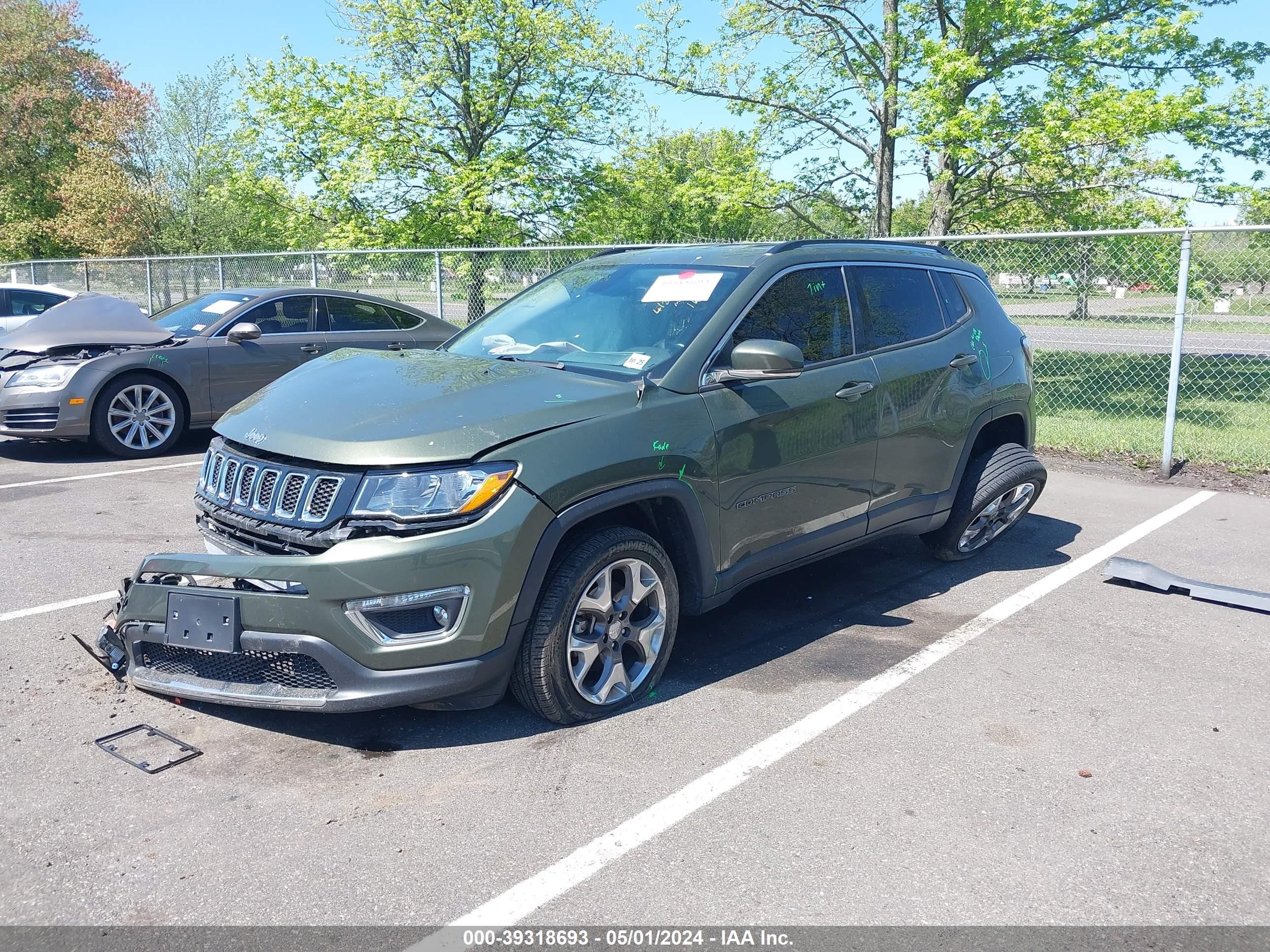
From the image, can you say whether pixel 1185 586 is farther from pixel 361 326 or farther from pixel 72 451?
pixel 72 451

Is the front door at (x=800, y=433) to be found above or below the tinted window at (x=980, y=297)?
below

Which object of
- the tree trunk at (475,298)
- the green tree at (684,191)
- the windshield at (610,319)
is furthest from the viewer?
the green tree at (684,191)

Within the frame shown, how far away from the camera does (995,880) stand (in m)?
2.85

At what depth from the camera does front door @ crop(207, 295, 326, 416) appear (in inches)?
368

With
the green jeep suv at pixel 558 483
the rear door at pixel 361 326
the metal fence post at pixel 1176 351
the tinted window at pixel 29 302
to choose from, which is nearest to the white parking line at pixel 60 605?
the green jeep suv at pixel 558 483

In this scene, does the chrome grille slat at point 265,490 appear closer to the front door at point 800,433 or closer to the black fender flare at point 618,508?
the black fender flare at point 618,508

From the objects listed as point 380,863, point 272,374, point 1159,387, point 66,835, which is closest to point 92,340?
point 272,374

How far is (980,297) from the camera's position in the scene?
5852 mm

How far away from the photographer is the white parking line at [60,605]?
4.82 metres

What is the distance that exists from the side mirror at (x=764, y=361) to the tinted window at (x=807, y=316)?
0.21 meters

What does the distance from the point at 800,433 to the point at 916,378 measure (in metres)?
1.02

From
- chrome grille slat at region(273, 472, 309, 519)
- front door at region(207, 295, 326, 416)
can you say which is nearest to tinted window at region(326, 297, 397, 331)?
front door at region(207, 295, 326, 416)

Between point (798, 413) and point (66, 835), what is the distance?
307 cm

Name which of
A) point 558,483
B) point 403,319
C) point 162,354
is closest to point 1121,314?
point 403,319
